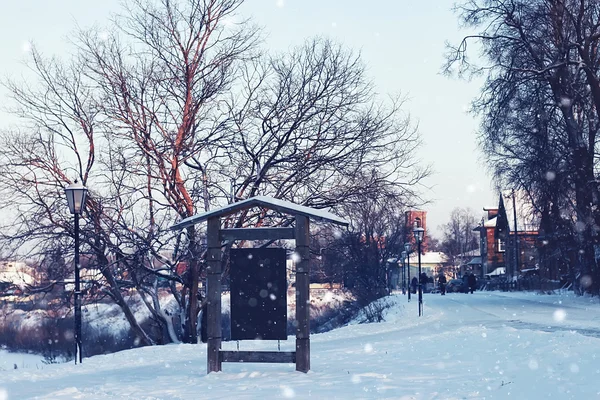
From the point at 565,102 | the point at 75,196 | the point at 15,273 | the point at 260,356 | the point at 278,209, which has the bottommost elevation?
the point at 260,356

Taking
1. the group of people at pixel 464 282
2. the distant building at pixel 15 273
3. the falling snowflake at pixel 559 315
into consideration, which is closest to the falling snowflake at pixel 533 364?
the falling snowflake at pixel 559 315

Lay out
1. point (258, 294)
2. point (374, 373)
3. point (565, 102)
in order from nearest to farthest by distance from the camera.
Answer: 1. point (374, 373)
2. point (258, 294)
3. point (565, 102)

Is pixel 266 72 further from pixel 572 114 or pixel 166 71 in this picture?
pixel 572 114

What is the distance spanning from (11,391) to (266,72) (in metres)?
14.5

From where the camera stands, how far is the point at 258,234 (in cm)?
1235

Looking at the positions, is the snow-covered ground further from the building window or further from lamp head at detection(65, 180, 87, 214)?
the building window

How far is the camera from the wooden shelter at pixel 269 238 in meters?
12.1

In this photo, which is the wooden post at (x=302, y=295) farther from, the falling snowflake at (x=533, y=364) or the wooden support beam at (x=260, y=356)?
the falling snowflake at (x=533, y=364)

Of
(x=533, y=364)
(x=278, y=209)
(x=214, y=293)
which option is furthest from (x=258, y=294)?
(x=533, y=364)

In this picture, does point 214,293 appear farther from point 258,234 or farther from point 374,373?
point 374,373

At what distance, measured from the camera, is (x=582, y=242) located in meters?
33.4

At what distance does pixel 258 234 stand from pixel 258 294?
38.2 inches

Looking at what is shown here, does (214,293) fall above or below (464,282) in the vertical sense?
above

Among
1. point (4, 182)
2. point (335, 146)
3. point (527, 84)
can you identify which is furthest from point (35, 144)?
point (527, 84)
